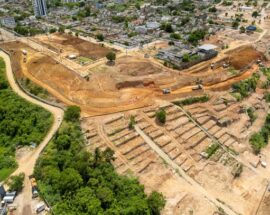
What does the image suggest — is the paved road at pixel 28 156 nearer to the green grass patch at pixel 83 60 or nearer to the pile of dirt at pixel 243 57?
the green grass patch at pixel 83 60

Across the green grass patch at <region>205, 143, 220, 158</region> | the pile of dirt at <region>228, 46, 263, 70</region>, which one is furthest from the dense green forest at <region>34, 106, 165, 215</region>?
the pile of dirt at <region>228, 46, 263, 70</region>

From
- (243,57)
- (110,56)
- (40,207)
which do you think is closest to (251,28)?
(243,57)

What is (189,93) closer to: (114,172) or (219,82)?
(219,82)

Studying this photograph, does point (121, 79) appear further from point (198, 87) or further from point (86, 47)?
point (86, 47)

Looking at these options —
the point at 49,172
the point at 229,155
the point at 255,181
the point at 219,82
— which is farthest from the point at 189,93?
the point at 49,172

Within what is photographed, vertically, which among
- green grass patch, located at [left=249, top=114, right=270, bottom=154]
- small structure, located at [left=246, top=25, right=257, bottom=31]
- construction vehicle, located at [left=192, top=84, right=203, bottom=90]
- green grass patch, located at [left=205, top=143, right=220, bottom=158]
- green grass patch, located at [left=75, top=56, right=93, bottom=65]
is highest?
small structure, located at [left=246, top=25, right=257, bottom=31]

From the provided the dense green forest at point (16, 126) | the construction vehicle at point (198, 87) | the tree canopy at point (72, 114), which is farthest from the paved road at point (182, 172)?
the construction vehicle at point (198, 87)

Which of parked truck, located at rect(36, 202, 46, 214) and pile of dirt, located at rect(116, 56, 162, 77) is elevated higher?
pile of dirt, located at rect(116, 56, 162, 77)

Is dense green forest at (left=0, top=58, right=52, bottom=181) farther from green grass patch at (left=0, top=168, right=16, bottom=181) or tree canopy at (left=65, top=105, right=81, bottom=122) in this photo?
tree canopy at (left=65, top=105, right=81, bottom=122)
